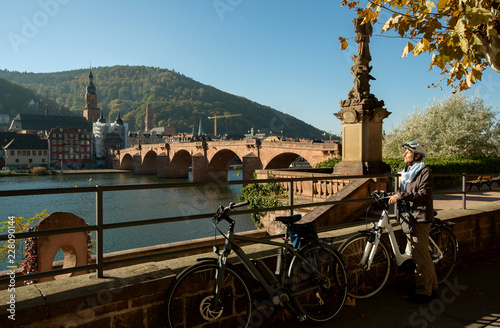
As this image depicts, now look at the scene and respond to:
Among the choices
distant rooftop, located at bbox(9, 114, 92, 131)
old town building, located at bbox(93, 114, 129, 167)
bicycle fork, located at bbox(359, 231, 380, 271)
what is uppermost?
distant rooftop, located at bbox(9, 114, 92, 131)

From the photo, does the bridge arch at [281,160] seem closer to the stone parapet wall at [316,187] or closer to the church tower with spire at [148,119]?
the stone parapet wall at [316,187]

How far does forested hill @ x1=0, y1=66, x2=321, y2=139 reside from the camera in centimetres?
14738

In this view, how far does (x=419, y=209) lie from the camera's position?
3.57 metres

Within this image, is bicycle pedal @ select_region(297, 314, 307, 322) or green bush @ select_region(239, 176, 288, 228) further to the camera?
green bush @ select_region(239, 176, 288, 228)

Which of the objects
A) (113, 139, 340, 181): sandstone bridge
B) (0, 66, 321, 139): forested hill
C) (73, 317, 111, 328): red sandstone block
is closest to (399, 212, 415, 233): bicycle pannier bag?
(73, 317, 111, 328): red sandstone block

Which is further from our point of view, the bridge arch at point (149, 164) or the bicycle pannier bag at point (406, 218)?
the bridge arch at point (149, 164)

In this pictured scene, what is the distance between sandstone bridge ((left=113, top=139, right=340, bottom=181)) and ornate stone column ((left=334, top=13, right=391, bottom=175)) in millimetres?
18285

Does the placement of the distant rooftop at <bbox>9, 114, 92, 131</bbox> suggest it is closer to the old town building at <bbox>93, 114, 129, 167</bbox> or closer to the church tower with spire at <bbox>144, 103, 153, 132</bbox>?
the old town building at <bbox>93, 114, 129, 167</bbox>

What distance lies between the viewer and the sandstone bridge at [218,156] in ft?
106

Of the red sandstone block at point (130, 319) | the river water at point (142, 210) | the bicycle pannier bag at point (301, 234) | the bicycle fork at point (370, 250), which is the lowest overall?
the river water at point (142, 210)

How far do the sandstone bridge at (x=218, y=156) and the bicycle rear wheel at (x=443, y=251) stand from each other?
79.7 ft

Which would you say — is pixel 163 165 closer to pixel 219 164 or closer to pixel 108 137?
pixel 219 164

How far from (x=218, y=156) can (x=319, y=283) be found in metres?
49.3

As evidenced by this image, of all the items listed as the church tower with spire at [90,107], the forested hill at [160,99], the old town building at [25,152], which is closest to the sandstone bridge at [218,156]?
the old town building at [25,152]
